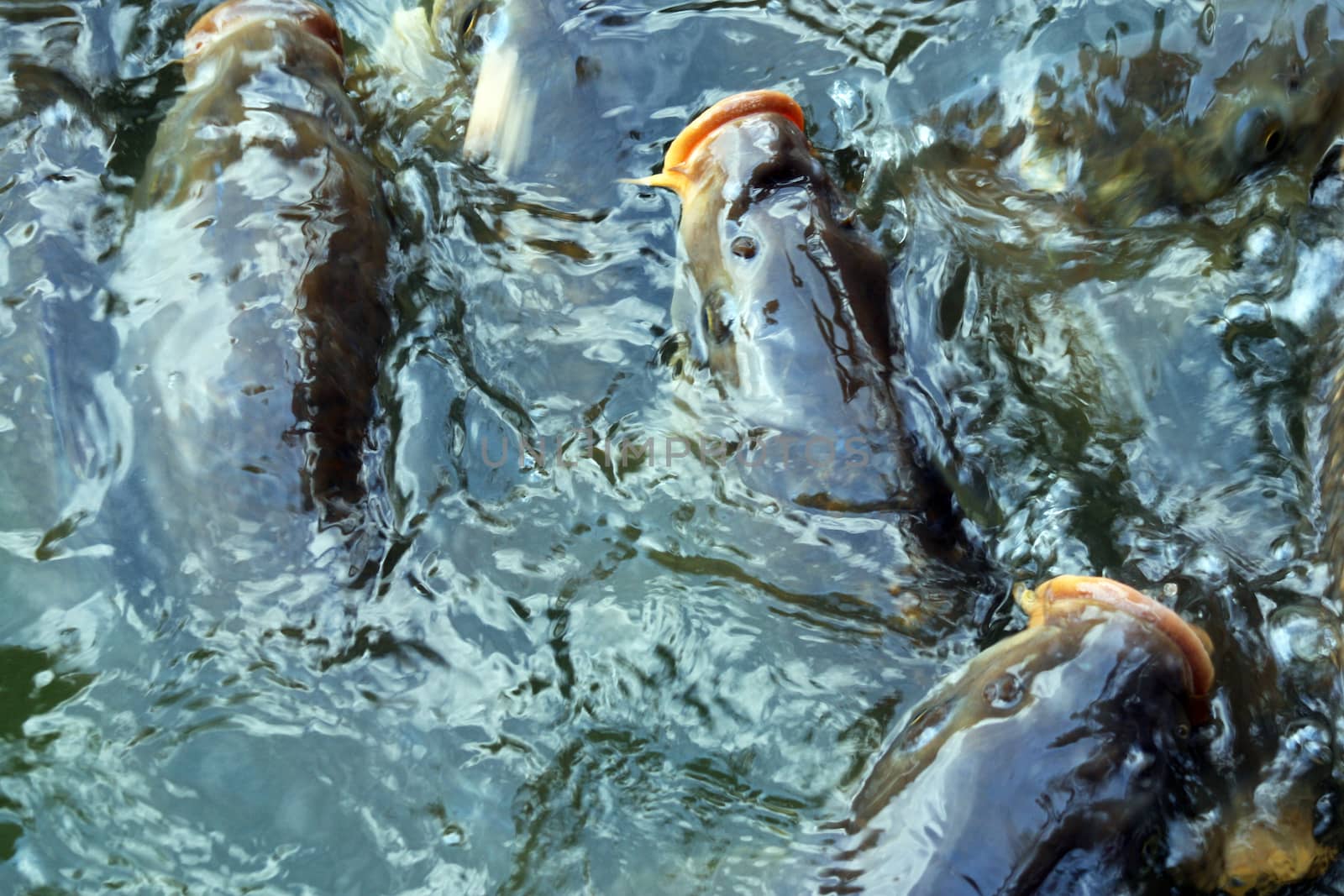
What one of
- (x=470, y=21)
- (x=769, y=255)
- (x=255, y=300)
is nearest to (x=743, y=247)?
(x=769, y=255)

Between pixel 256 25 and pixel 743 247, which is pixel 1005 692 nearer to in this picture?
pixel 743 247

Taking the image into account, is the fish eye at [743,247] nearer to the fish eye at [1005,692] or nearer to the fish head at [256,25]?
the fish eye at [1005,692]

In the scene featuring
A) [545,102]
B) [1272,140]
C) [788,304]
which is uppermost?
[545,102]

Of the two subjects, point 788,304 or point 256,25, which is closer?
point 788,304

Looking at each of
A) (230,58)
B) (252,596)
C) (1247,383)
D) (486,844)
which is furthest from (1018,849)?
(230,58)

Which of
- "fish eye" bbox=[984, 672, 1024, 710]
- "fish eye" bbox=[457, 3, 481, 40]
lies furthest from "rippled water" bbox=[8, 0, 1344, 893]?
"fish eye" bbox=[984, 672, 1024, 710]

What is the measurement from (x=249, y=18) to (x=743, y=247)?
173 cm

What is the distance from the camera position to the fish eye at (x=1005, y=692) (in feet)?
7.38

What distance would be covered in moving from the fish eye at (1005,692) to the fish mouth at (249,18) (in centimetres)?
271

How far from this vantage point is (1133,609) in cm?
233

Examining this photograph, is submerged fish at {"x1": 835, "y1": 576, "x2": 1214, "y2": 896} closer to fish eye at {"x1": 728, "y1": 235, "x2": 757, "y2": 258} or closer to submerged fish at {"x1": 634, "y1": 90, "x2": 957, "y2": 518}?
submerged fish at {"x1": 634, "y1": 90, "x2": 957, "y2": 518}

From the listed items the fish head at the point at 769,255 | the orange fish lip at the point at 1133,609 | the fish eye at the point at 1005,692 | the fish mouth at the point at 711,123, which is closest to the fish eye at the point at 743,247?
the fish head at the point at 769,255

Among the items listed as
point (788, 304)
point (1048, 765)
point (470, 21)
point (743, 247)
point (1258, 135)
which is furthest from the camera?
point (470, 21)

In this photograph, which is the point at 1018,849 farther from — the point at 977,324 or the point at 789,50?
the point at 789,50
